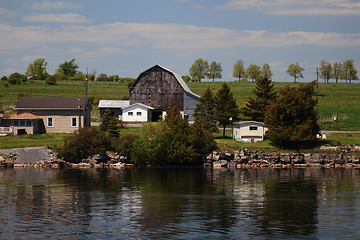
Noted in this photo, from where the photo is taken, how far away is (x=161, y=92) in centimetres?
9638

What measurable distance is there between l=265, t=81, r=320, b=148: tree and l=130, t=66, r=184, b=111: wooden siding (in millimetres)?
27373

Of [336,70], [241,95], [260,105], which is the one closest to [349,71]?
[336,70]

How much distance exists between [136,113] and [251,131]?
2791 centimetres

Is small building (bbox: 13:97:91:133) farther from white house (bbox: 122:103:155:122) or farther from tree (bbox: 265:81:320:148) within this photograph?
tree (bbox: 265:81:320:148)

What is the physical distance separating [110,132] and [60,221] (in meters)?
39.4

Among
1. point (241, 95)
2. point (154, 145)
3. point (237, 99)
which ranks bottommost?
point (154, 145)

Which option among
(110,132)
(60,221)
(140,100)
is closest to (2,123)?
(110,132)

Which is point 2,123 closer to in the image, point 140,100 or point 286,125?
point 140,100

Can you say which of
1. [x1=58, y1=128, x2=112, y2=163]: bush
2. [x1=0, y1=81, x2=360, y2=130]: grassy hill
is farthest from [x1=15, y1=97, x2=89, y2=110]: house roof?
[x1=0, y1=81, x2=360, y2=130]: grassy hill

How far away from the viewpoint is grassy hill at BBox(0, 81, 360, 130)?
95438 millimetres

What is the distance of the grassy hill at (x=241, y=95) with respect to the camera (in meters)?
95.4

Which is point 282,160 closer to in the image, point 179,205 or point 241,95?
point 179,205

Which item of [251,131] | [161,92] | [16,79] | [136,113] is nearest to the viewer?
[251,131]

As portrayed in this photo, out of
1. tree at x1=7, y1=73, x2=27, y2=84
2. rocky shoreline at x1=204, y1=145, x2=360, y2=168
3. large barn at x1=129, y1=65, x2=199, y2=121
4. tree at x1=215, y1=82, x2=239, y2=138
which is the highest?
tree at x1=7, y1=73, x2=27, y2=84
